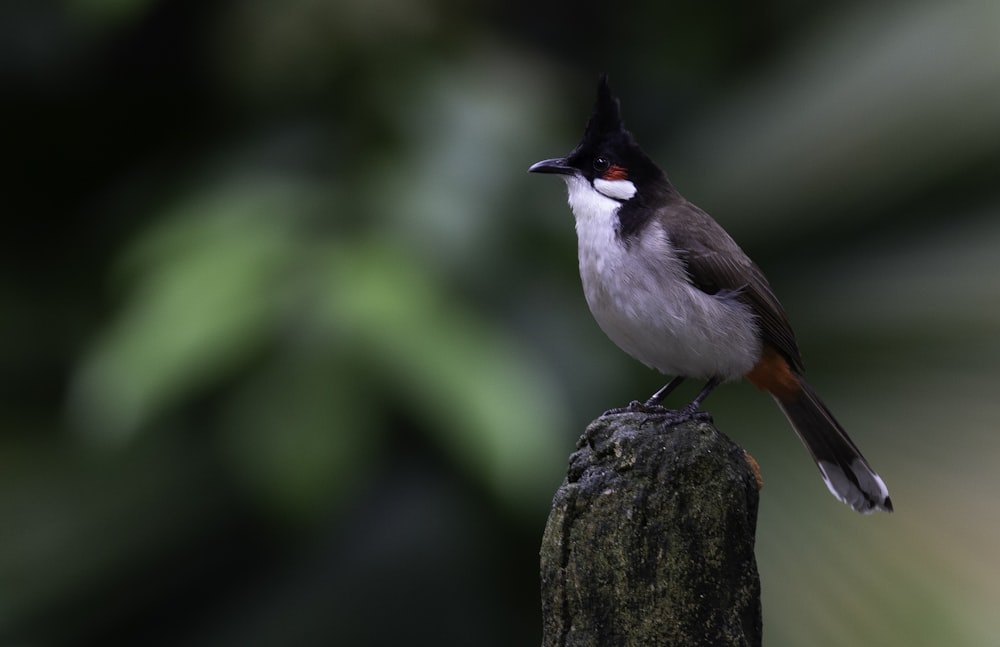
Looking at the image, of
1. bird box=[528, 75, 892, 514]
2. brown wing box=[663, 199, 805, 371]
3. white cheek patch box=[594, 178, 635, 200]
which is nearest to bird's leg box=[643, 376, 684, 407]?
bird box=[528, 75, 892, 514]

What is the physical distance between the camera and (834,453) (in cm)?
248

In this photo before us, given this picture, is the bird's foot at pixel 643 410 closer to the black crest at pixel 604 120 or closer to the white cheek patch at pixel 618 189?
the white cheek patch at pixel 618 189

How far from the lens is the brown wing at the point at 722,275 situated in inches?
95.7

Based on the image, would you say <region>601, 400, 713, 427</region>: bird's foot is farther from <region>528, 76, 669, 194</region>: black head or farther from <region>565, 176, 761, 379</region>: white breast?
<region>528, 76, 669, 194</region>: black head

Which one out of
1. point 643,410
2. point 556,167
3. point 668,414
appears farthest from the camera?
point 556,167

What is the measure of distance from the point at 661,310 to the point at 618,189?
33 centimetres

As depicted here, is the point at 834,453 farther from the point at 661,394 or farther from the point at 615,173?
the point at 615,173

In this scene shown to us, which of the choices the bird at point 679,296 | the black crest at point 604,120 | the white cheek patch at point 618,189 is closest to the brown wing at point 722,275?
the bird at point 679,296

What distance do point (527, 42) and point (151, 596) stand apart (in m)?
2.91

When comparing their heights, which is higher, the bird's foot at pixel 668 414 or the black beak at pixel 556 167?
the black beak at pixel 556 167

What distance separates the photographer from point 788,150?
4859 millimetres

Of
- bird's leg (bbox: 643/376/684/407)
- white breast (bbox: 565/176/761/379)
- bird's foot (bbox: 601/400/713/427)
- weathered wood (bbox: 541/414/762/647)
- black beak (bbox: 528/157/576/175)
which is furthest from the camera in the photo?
black beak (bbox: 528/157/576/175)

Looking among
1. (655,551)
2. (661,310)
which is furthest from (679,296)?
(655,551)

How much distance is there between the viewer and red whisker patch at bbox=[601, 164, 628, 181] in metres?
2.55
